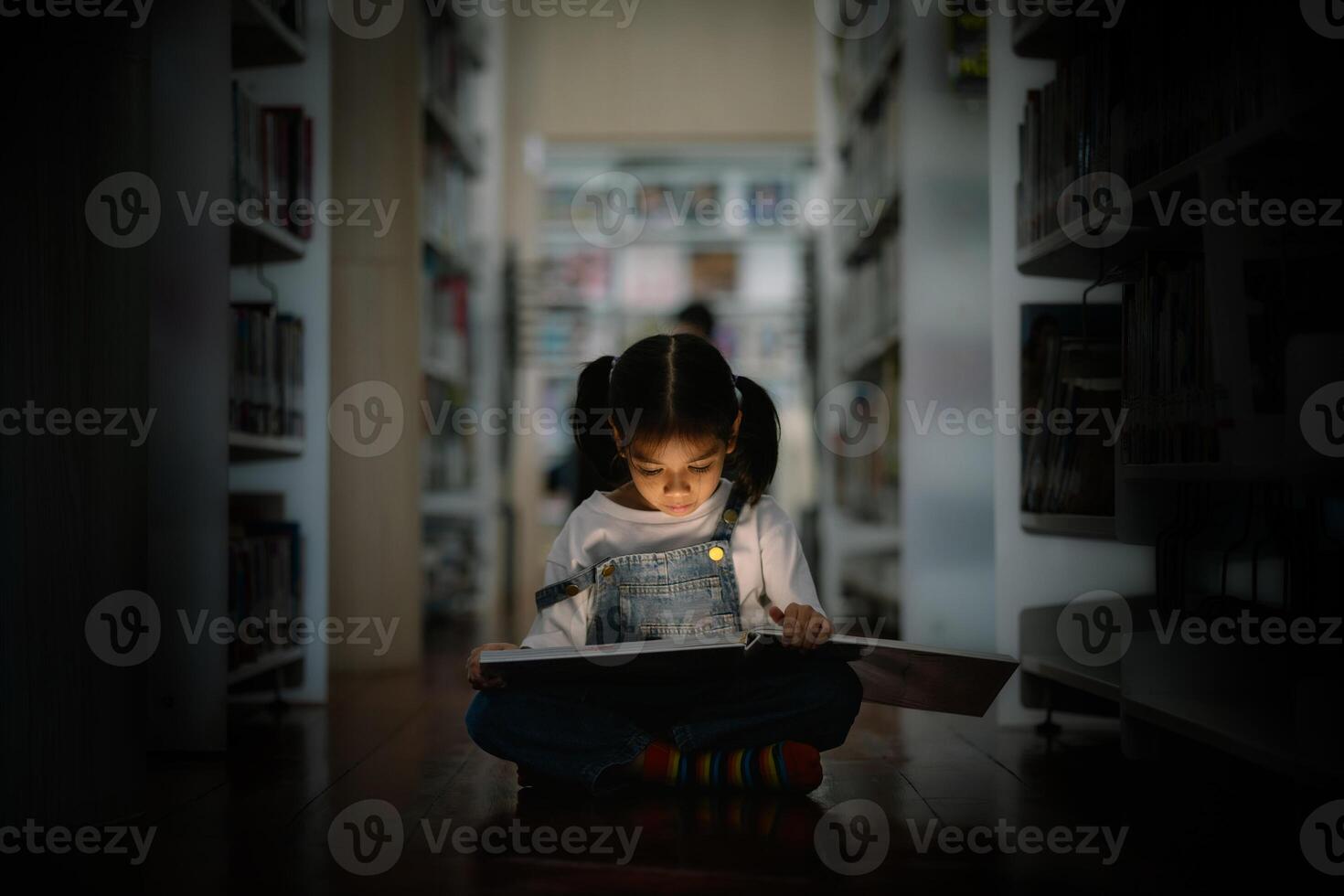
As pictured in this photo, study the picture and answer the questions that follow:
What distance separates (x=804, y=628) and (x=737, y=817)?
9.9 inches

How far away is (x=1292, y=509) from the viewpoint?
170 centimetres

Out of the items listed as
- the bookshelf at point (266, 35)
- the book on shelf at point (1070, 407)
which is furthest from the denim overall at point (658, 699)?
the bookshelf at point (266, 35)

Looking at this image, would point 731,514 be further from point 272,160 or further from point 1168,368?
point 272,160

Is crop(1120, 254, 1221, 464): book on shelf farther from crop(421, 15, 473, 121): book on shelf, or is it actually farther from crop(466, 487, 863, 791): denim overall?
crop(421, 15, 473, 121): book on shelf

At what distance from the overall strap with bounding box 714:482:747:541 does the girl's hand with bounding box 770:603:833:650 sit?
0.22 metres

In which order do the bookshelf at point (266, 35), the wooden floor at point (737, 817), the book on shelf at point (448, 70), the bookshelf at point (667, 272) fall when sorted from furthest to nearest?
the bookshelf at point (667, 272) < the book on shelf at point (448, 70) < the bookshelf at point (266, 35) < the wooden floor at point (737, 817)

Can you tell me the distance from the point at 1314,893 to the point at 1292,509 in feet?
2.45

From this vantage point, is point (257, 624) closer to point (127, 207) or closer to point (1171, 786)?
point (127, 207)

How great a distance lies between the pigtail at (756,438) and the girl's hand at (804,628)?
0.25 meters

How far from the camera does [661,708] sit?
1.57m

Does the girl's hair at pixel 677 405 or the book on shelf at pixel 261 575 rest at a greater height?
A: the girl's hair at pixel 677 405

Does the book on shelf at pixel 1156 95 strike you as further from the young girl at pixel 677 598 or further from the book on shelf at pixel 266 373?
the book on shelf at pixel 266 373

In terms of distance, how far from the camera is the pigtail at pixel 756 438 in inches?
62.0

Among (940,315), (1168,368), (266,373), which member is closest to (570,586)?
(1168,368)
